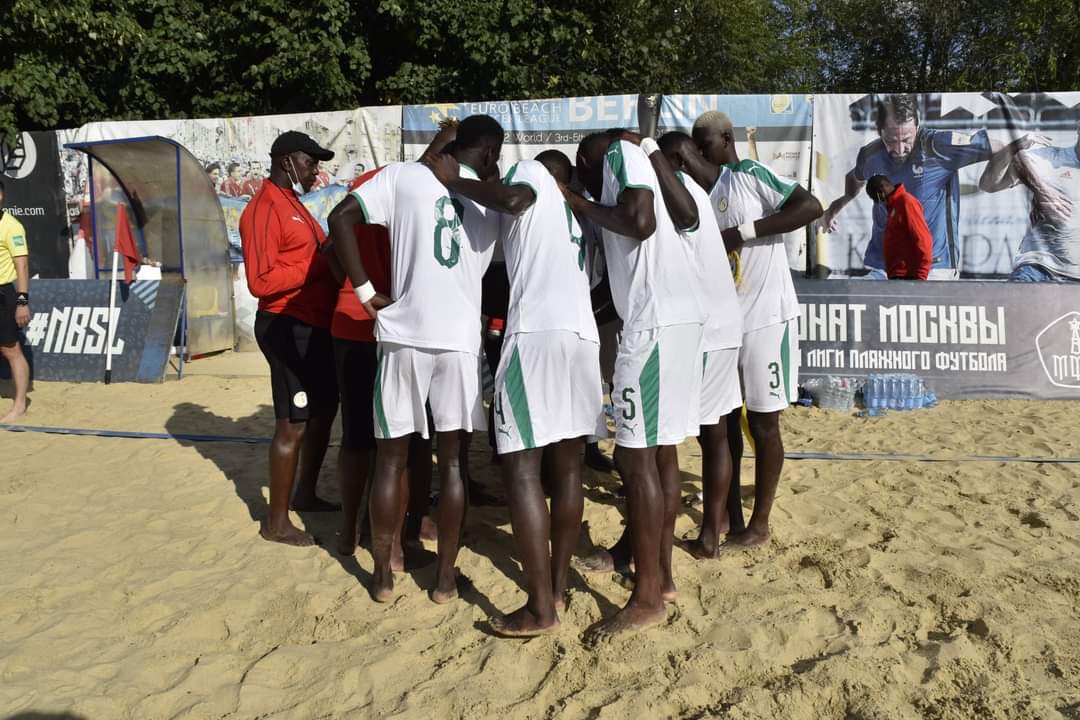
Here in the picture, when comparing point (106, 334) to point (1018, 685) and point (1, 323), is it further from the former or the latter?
point (1018, 685)

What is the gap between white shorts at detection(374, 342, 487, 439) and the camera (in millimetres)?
3326

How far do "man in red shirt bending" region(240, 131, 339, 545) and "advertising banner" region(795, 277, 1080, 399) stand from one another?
4846 millimetres

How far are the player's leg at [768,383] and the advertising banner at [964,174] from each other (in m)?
6.40

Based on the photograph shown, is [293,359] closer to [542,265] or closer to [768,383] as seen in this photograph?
→ [542,265]

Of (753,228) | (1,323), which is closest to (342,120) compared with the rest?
(1,323)

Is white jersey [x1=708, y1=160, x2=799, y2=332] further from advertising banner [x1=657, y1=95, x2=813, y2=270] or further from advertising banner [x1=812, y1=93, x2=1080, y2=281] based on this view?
advertising banner [x1=812, y1=93, x2=1080, y2=281]

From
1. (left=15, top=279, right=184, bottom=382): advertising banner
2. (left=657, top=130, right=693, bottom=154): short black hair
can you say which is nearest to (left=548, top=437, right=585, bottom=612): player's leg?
(left=657, top=130, right=693, bottom=154): short black hair

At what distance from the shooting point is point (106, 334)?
843 centimetres

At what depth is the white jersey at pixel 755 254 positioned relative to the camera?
3.92 meters

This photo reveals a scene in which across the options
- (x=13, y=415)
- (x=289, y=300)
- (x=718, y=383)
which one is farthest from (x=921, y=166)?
(x=13, y=415)

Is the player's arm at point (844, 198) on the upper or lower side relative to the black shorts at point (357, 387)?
upper

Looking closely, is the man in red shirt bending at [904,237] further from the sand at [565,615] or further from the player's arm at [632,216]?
the player's arm at [632,216]

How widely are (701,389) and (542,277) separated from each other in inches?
37.9

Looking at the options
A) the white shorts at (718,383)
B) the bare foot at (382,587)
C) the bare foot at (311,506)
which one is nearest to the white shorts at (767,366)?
the white shorts at (718,383)
